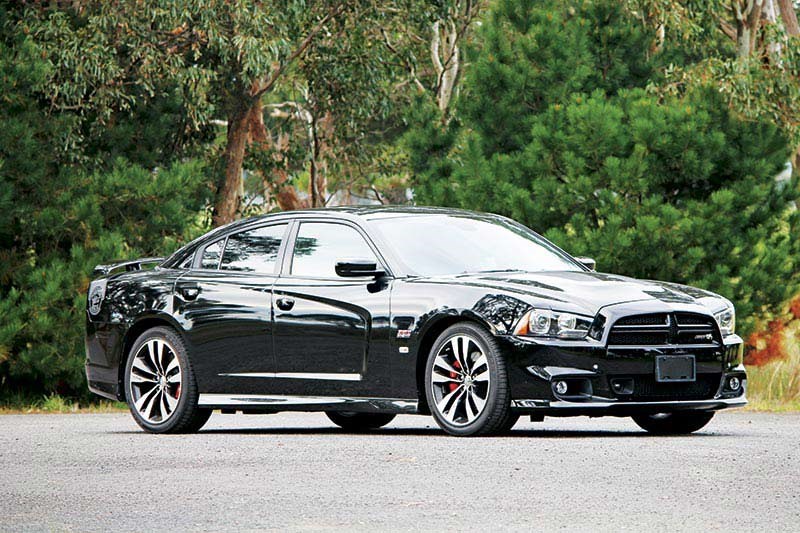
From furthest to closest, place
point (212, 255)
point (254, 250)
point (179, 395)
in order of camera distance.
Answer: point (212, 255) → point (254, 250) → point (179, 395)

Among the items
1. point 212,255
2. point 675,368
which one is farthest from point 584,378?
point 212,255

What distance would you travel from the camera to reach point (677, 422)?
11.3 metres

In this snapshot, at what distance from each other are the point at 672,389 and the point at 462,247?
6.37ft

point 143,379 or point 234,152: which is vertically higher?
point 234,152

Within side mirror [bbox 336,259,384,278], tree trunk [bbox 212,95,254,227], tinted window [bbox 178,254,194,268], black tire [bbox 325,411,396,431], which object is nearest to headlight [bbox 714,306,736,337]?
side mirror [bbox 336,259,384,278]

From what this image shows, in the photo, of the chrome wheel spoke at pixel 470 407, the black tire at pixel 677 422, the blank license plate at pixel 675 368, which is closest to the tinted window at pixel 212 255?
the chrome wheel spoke at pixel 470 407

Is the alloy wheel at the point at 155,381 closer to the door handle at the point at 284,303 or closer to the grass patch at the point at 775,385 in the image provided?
the door handle at the point at 284,303

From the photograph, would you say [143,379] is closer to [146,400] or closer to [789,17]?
[146,400]

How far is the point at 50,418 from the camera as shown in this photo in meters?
15.3

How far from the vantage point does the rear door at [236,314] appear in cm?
1154

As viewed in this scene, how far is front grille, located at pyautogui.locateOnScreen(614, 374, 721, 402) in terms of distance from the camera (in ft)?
33.7

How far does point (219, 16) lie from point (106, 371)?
8727 mm

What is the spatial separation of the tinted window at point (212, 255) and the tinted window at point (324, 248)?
2.82 feet

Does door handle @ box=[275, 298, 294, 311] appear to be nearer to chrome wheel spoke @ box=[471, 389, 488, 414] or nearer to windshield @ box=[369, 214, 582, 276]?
windshield @ box=[369, 214, 582, 276]
